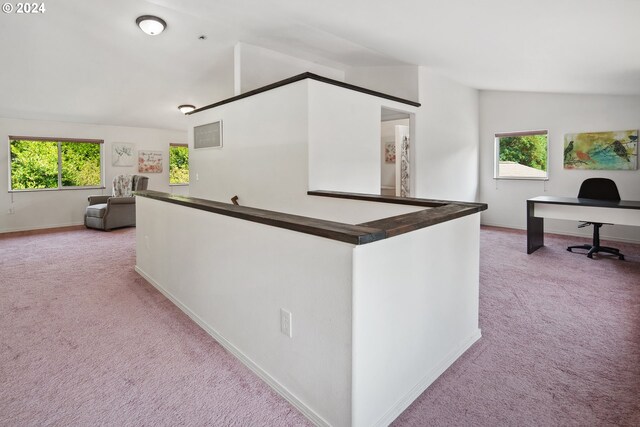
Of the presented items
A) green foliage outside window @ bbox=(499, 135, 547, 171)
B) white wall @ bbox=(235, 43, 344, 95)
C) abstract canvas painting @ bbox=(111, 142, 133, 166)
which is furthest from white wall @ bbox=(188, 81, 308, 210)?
green foliage outside window @ bbox=(499, 135, 547, 171)

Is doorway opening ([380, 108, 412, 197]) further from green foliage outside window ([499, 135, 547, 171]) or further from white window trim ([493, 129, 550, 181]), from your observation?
green foliage outside window ([499, 135, 547, 171])

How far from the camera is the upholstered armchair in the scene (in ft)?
21.2

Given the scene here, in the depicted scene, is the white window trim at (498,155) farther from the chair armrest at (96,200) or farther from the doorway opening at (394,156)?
the chair armrest at (96,200)

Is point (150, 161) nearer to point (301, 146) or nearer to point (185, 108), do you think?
point (185, 108)

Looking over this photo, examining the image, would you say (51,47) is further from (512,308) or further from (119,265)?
(512,308)

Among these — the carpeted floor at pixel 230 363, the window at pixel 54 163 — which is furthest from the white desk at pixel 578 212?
the window at pixel 54 163

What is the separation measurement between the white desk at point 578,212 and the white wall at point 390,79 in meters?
2.19

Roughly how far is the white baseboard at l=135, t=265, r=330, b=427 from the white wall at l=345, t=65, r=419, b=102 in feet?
13.2

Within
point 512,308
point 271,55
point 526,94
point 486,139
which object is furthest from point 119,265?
point 526,94

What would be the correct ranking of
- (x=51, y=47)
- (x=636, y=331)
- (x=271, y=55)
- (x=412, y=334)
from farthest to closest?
(x=271, y=55), (x=51, y=47), (x=636, y=331), (x=412, y=334)

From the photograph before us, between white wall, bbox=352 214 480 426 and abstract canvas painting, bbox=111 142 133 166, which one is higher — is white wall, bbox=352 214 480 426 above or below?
below

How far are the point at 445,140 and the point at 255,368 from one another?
15.8 ft

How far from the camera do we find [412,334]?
177 centimetres

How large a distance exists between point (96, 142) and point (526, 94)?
802cm
